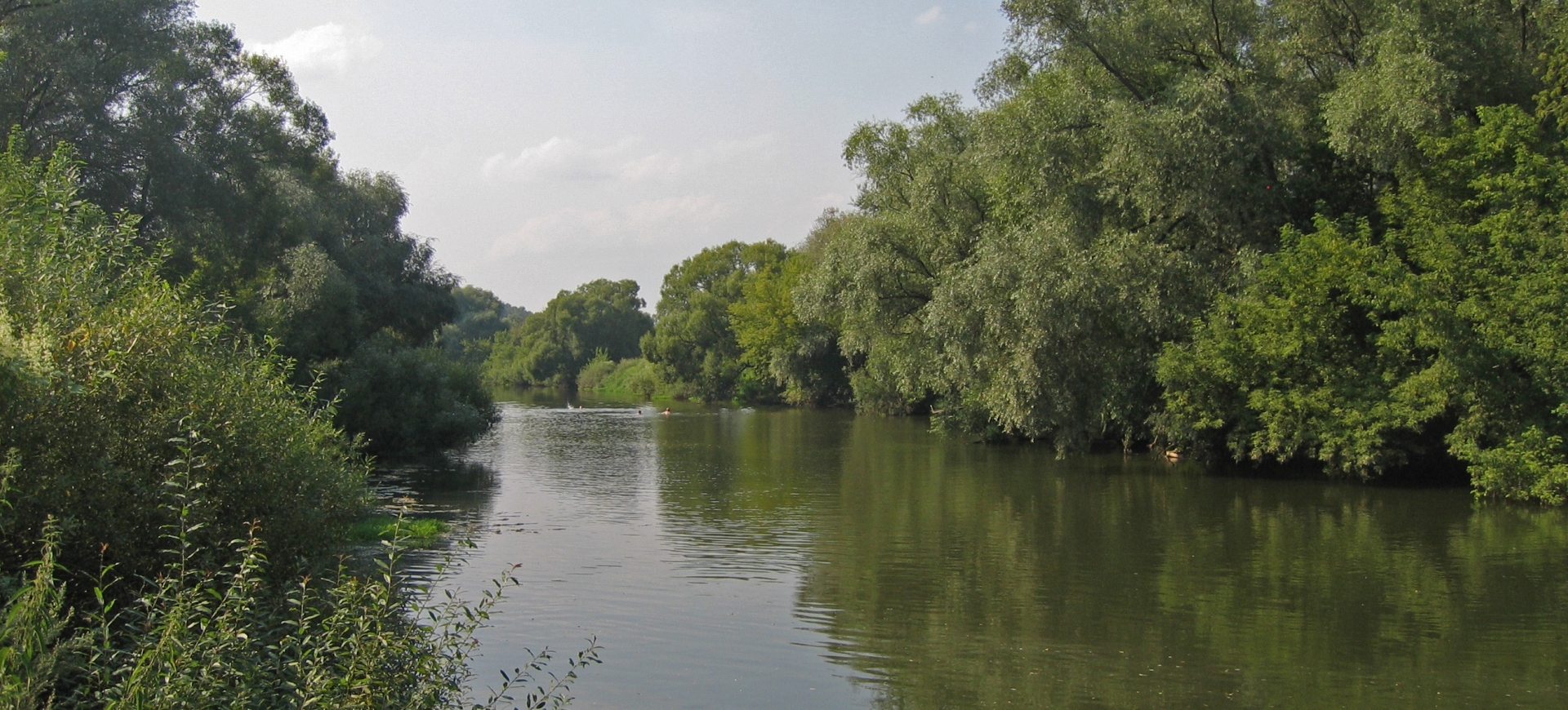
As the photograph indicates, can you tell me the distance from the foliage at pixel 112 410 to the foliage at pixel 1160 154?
18089 millimetres

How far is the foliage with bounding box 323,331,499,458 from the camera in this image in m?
28.9

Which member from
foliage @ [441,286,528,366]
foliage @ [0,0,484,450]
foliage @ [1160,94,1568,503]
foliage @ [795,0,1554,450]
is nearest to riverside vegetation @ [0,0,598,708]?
foliage @ [0,0,484,450]

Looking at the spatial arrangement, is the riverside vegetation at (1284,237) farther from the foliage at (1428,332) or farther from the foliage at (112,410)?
the foliage at (112,410)

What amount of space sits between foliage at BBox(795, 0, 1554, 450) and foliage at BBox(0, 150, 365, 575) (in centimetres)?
1809

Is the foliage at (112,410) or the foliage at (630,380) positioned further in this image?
the foliage at (630,380)

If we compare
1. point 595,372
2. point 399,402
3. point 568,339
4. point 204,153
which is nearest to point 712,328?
point 595,372

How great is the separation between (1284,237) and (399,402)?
905 inches

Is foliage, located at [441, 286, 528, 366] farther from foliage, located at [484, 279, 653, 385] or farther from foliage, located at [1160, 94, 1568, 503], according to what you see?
foliage, located at [1160, 94, 1568, 503]

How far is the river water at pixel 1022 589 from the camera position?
34.4ft

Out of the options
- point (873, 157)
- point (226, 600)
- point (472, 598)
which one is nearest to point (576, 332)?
point (873, 157)

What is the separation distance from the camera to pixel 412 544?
17.1 meters

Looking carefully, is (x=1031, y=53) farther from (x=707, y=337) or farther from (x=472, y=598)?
(x=707, y=337)

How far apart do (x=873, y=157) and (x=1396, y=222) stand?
17.4 m

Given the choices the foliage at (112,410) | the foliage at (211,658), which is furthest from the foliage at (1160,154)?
the foliage at (211,658)
